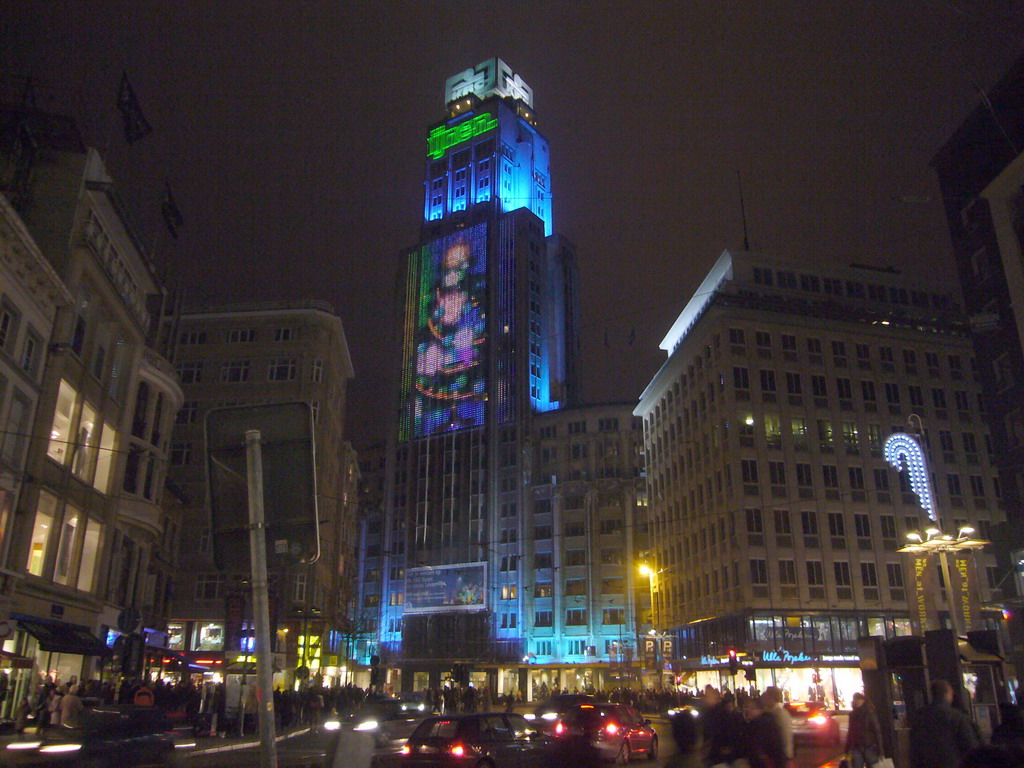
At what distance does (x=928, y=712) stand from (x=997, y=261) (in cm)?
3751

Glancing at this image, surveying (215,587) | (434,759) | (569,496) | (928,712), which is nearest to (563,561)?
(569,496)

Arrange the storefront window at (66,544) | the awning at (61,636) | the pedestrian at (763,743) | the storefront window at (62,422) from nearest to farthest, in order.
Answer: the pedestrian at (763,743) < the awning at (61,636) < the storefront window at (62,422) < the storefront window at (66,544)

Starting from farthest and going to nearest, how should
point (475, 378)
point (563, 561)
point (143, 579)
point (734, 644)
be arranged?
point (475, 378) → point (563, 561) → point (734, 644) → point (143, 579)

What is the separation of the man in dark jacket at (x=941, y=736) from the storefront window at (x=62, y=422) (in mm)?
28421

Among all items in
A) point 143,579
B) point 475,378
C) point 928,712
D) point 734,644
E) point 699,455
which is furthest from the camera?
point 475,378

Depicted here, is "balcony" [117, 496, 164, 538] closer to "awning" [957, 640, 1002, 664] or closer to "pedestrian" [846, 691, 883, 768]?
"pedestrian" [846, 691, 883, 768]

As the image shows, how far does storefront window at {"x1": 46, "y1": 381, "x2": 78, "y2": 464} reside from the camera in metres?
29.2

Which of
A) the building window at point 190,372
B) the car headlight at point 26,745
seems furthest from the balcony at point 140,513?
the building window at point 190,372

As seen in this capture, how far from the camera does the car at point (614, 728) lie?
20.0 metres

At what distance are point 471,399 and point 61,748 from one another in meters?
98.8

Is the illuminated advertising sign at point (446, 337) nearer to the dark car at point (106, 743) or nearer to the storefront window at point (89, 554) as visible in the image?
the storefront window at point (89, 554)

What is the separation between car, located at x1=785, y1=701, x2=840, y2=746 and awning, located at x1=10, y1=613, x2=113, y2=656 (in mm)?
24151

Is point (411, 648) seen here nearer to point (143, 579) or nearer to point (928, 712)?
point (143, 579)

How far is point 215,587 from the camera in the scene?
5741 centimetres
